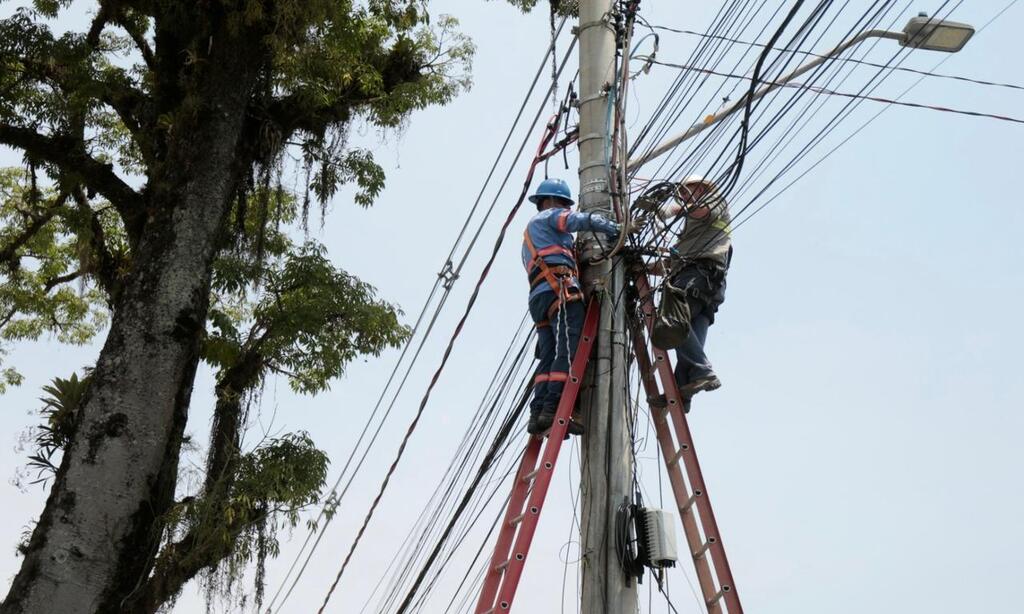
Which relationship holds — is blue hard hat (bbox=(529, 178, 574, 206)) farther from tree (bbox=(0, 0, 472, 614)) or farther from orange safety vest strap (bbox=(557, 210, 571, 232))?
tree (bbox=(0, 0, 472, 614))

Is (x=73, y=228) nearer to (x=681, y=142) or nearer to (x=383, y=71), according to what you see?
(x=383, y=71)

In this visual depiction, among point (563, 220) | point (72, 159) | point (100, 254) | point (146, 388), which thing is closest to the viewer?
point (563, 220)

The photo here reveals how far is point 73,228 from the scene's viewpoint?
32.1 ft

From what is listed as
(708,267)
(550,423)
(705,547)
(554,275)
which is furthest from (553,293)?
(705,547)

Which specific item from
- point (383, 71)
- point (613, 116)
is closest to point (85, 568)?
point (613, 116)

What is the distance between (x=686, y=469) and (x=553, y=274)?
1.31 metres

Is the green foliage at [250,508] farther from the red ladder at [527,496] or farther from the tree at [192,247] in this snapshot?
the red ladder at [527,496]

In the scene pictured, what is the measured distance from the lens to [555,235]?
258 inches

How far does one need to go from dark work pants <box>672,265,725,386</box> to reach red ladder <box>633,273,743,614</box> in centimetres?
9

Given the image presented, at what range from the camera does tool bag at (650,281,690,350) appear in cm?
591

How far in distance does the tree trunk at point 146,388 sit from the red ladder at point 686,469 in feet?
11.3

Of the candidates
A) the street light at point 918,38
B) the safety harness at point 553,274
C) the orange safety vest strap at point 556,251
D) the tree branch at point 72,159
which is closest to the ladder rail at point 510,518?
the safety harness at point 553,274

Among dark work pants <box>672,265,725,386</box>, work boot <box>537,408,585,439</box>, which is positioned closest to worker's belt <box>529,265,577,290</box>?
dark work pants <box>672,265,725,386</box>

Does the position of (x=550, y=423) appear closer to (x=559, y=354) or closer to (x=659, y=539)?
(x=559, y=354)
